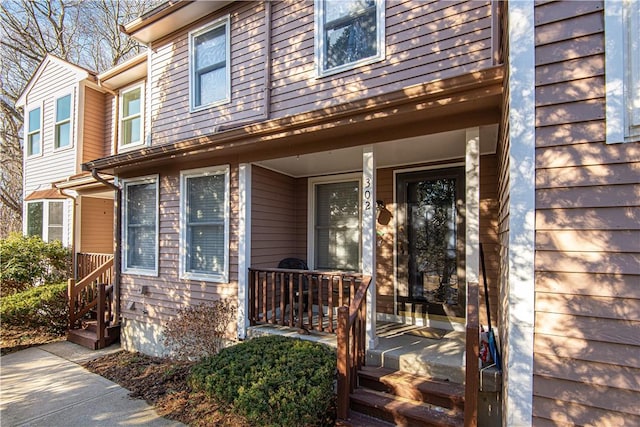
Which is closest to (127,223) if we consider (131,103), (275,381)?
(131,103)

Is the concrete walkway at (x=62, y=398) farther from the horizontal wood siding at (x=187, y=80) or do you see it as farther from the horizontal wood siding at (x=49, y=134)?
the horizontal wood siding at (x=49, y=134)

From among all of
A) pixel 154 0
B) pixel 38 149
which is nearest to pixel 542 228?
pixel 38 149

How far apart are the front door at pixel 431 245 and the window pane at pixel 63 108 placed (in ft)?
31.6

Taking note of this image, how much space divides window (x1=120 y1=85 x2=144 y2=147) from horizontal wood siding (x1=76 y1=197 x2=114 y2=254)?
81.9 inches

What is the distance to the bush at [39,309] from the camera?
6613 mm

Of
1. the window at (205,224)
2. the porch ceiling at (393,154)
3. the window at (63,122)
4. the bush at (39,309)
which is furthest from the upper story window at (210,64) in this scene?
the window at (63,122)

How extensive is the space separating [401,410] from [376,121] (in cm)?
273

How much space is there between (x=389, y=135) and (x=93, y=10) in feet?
50.5

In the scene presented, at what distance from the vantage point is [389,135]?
3635 millimetres

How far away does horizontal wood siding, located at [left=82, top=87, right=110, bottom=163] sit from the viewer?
8.96 m

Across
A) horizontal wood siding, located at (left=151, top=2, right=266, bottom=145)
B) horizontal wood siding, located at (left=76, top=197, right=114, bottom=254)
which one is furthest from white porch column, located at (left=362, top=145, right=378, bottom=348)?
horizontal wood siding, located at (left=76, top=197, right=114, bottom=254)

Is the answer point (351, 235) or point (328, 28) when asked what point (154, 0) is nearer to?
point (328, 28)

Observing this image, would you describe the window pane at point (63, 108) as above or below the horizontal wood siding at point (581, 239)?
above

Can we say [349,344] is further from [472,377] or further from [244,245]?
[244,245]
